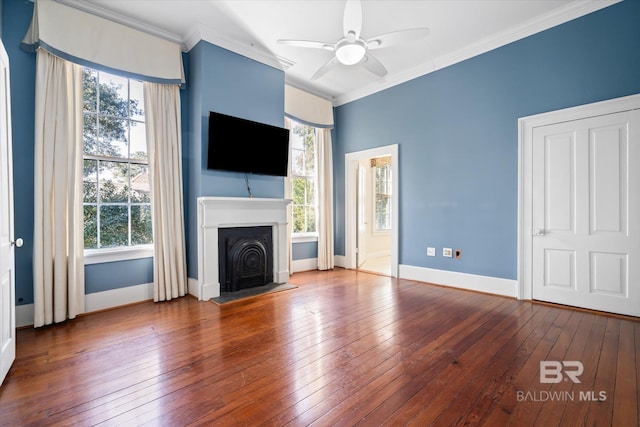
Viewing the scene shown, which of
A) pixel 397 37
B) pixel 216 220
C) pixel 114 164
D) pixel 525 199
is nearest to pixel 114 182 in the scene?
pixel 114 164

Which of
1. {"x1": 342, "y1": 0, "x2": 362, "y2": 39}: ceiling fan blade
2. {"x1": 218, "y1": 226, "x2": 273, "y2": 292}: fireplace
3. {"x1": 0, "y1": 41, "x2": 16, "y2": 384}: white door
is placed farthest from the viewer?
{"x1": 218, "y1": 226, "x2": 273, "y2": 292}: fireplace

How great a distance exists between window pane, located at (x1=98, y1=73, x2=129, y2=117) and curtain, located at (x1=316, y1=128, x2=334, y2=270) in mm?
3024

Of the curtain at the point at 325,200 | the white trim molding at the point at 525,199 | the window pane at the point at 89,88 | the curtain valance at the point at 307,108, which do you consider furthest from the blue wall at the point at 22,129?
the white trim molding at the point at 525,199

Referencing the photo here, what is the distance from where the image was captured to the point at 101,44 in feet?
10.3

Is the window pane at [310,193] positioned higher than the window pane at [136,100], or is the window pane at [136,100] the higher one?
the window pane at [136,100]

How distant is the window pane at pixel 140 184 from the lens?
354 centimetres

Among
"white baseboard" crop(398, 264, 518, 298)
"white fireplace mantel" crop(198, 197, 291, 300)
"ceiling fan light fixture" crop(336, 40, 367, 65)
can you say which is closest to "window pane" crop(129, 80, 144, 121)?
"white fireplace mantel" crop(198, 197, 291, 300)

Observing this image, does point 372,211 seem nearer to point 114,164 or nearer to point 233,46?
point 233,46

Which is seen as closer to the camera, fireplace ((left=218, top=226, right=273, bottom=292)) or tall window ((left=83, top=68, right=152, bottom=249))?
tall window ((left=83, top=68, right=152, bottom=249))

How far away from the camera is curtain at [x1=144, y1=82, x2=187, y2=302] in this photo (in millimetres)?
3518

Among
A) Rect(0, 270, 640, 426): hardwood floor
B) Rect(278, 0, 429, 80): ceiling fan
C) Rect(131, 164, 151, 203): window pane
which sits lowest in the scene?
Rect(0, 270, 640, 426): hardwood floor

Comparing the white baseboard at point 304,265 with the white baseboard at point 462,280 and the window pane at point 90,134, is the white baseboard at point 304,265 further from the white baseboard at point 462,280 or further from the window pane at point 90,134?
the window pane at point 90,134

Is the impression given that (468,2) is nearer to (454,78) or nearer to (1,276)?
(454,78)

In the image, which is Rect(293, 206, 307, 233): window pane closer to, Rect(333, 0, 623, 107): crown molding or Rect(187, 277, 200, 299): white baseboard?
Rect(187, 277, 200, 299): white baseboard
